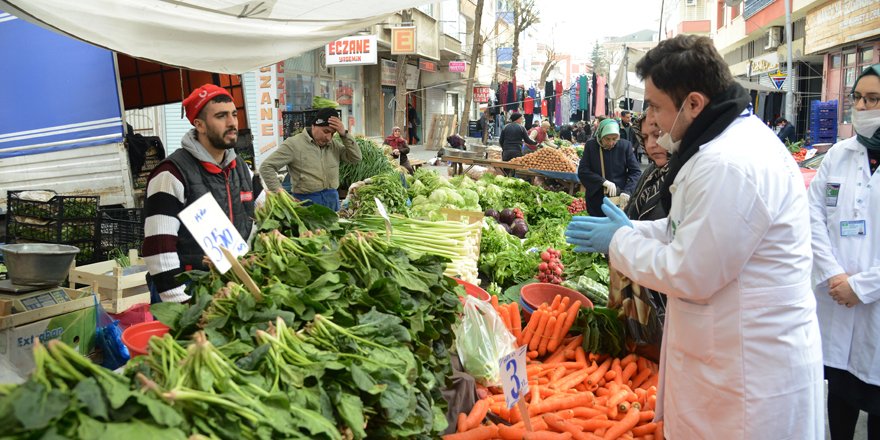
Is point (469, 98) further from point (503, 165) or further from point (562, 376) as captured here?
point (562, 376)

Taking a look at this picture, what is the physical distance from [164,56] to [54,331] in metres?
2.08

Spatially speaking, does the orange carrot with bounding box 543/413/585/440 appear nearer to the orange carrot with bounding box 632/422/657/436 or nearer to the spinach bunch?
the orange carrot with bounding box 632/422/657/436

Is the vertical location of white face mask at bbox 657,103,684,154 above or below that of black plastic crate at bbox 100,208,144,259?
above

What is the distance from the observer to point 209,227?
2195mm

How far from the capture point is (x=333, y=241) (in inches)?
115

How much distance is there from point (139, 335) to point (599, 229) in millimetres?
1784

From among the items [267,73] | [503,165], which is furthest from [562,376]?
[503,165]

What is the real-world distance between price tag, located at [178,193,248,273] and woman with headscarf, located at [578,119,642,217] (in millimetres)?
5754

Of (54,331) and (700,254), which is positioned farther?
(54,331)

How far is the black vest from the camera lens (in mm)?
3334

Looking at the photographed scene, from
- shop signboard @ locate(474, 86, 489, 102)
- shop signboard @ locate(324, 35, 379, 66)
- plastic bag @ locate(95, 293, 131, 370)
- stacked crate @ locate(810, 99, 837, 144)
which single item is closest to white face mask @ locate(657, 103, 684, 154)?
plastic bag @ locate(95, 293, 131, 370)

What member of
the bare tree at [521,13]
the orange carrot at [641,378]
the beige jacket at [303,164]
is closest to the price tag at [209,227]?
the orange carrot at [641,378]

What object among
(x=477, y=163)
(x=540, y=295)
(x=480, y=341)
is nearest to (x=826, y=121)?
(x=477, y=163)

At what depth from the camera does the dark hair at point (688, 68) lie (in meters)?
2.03
